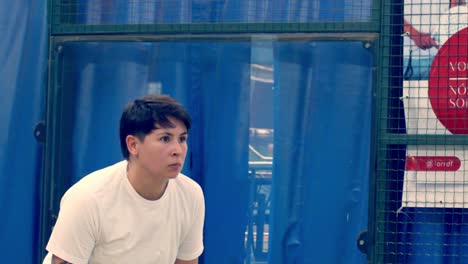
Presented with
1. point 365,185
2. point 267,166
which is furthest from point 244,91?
point 365,185

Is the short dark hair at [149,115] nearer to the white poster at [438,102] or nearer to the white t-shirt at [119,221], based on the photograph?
the white t-shirt at [119,221]

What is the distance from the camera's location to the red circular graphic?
4.98 metres

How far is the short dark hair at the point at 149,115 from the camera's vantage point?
3.93m

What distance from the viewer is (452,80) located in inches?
196

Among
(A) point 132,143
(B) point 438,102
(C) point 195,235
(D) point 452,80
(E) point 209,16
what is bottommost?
(C) point 195,235

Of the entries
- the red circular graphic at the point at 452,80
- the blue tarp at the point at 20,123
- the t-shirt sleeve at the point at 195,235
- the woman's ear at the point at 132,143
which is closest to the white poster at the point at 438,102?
the red circular graphic at the point at 452,80

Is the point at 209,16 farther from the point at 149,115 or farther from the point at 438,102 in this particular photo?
the point at 149,115

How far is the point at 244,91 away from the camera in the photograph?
5281 millimetres

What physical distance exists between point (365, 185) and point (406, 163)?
267 mm

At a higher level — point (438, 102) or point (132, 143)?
point (438, 102)

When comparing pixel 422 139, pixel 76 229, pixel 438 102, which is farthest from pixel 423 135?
pixel 76 229

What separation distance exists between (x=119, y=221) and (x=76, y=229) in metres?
0.19

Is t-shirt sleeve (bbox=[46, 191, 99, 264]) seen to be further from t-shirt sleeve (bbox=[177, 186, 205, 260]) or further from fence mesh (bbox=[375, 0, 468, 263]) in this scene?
fence mesh (bbox=[375, 0, 468, 263])

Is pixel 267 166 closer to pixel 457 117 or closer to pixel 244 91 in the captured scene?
pixel 244 91
